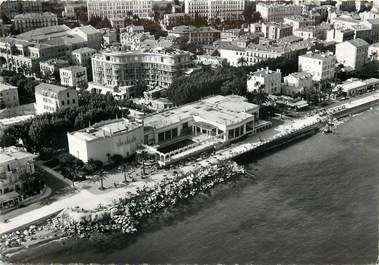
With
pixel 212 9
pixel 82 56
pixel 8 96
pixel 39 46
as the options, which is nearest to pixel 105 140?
pixel 8 96

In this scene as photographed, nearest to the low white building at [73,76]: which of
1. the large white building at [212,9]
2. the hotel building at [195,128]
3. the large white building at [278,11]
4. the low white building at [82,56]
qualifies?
the low white building at [82,56]

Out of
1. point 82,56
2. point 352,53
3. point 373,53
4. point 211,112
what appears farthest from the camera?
point 373,53

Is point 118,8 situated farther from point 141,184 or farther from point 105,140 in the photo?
point 141,184

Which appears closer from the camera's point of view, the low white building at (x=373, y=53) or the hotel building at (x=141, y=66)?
the hotel building at (x=141, y=66)

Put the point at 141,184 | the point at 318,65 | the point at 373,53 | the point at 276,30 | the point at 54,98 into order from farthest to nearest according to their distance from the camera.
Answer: the point at 276,30 < the point at 373,53 < the point at 318,65 < the point at 54,98 < the point at 141,184

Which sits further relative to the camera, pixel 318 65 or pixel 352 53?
pixel 352 53

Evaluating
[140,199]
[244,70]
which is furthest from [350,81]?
[140,199]

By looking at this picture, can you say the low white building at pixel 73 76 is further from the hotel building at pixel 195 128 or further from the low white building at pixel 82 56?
the hotel building at pixel 195 128

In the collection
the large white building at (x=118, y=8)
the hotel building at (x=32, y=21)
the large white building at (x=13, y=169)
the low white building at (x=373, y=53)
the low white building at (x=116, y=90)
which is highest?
the large white building at (x=118, y=8)
